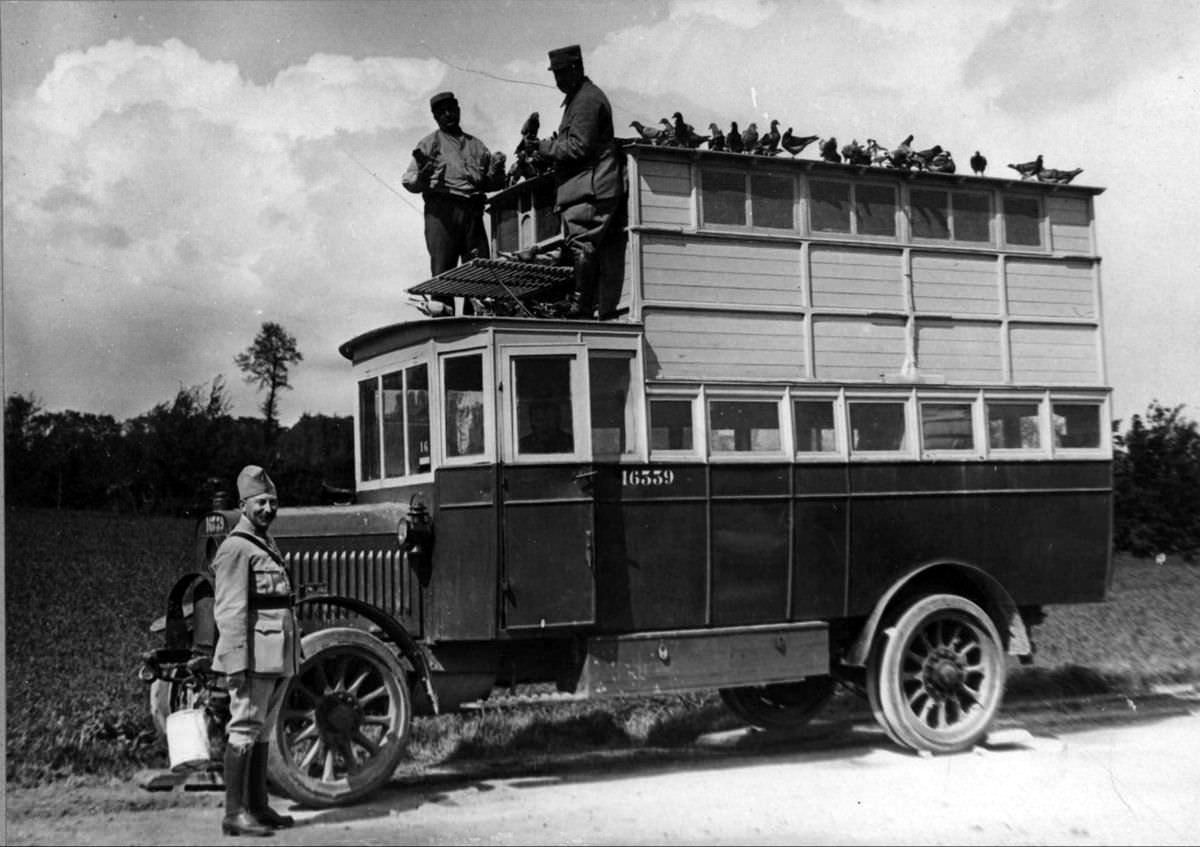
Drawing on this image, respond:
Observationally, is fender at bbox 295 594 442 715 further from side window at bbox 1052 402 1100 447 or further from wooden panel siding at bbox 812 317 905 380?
side window at bbox 1052 402 1100 447

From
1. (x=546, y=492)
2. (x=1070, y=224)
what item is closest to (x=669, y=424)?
(x=546, y=492)

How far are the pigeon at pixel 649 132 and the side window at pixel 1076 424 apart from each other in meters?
3.74

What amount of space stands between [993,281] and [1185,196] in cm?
151

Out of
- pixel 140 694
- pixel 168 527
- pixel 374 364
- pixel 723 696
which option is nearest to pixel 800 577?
pixel 723 696

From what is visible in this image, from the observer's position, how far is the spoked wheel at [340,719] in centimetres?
657

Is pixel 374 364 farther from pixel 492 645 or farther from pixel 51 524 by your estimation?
pixel 51 524

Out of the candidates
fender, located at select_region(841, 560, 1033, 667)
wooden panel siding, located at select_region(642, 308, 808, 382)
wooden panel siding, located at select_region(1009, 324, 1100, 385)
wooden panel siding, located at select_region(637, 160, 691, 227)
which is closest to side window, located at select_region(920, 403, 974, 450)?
wooden panel siding, located at select_region(1009, 324, 1100, 385)

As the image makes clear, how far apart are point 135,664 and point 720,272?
5.74m

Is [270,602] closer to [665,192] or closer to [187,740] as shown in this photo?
[187,740]

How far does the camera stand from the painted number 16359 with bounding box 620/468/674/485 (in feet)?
24.4

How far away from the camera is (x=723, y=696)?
30.8 feet

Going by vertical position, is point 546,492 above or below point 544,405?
below

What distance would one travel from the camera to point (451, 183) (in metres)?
8.80

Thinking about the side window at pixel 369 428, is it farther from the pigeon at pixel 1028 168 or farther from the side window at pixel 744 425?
the pigeon at pixel 1028 168
